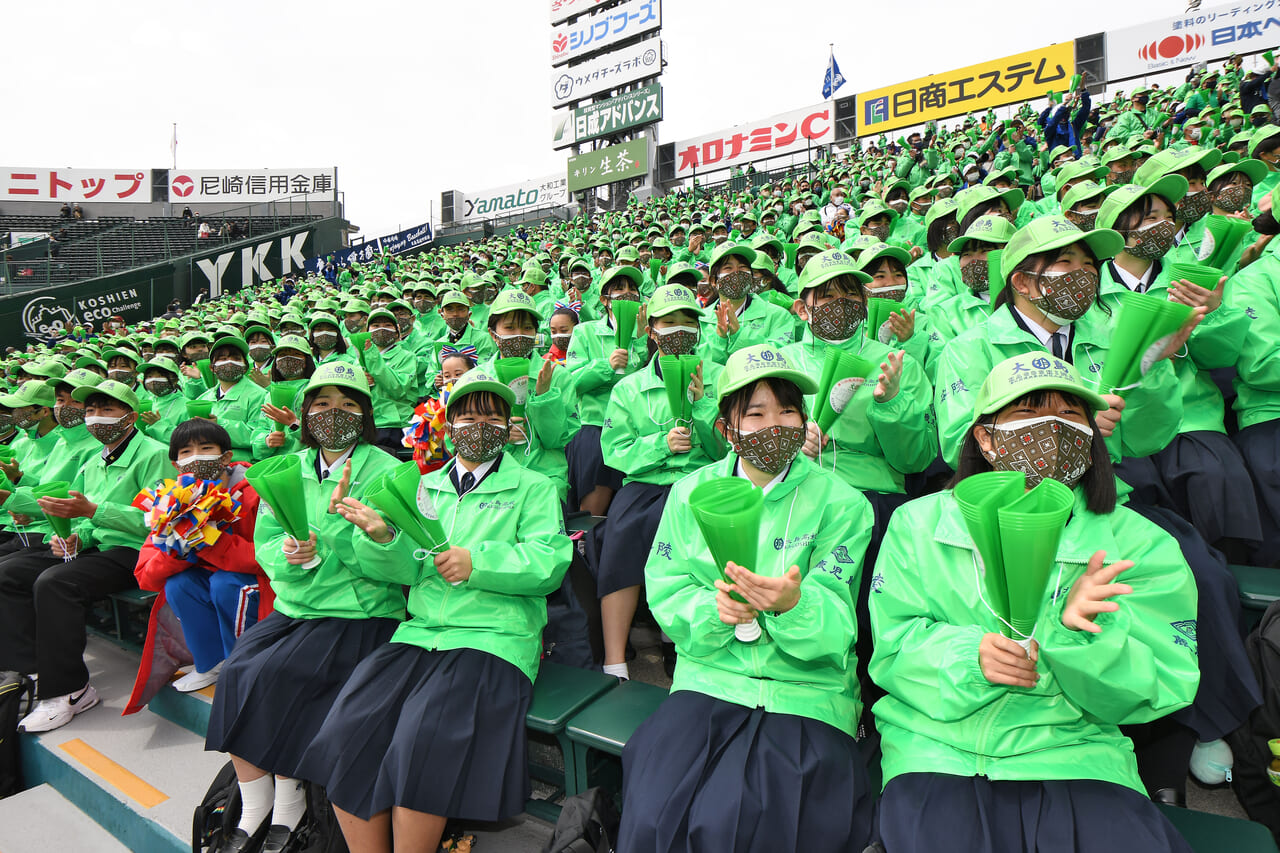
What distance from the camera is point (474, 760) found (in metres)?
2.64

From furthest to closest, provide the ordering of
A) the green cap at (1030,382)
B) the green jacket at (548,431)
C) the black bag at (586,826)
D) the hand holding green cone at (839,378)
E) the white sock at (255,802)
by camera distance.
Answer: the green jacket at (548,431)
the white sock at (255,802)
the hand holding green cone at (839,378)
the black bag at (586,826)
the green cap at (1030,382)

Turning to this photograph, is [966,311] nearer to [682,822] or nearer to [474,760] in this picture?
[682,822]

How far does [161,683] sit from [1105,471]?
5163 millimetres

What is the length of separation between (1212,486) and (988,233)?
192cm

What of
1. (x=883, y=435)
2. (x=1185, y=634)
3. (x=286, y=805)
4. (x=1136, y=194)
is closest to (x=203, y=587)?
(x=286, y=805)

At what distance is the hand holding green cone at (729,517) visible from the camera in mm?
1764

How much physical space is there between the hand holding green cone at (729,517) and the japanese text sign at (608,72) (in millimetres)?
35546

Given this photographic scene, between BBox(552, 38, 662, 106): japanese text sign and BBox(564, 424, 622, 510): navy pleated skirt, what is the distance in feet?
107

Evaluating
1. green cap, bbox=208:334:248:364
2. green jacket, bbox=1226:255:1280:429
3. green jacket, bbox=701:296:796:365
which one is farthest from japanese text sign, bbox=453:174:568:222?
green jacket, bbox=1226:255:1280:429

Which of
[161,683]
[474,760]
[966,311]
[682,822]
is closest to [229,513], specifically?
[161,683]

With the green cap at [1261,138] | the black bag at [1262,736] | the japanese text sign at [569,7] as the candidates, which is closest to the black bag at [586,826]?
the black bag at [1262,736]

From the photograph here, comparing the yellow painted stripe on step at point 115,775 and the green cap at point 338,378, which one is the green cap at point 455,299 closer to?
the green cap at point 338,378

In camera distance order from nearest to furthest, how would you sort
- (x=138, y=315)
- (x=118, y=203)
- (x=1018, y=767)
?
(x=1018, y=767) → (x=138, y=315) → (x=118, y=203)

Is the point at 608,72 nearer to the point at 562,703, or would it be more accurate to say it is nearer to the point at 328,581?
the point at 328,581
